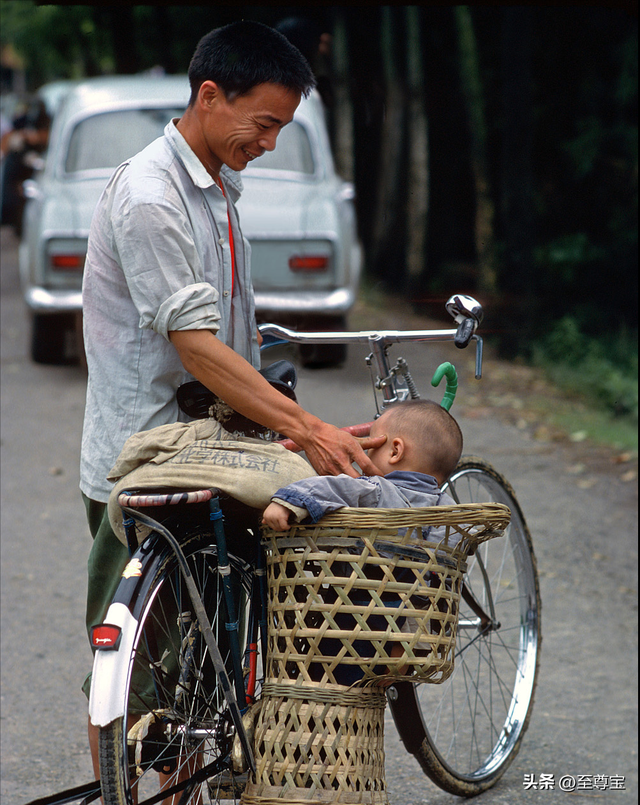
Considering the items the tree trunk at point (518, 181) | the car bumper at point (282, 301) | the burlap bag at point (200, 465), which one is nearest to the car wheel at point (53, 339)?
the car bumper at point (282, 301)

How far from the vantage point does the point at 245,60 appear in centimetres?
222

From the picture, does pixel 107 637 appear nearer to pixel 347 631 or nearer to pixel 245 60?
pixel 347 631

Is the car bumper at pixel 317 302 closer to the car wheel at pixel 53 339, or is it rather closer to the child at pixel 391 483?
the car wheel at pixel 53 339

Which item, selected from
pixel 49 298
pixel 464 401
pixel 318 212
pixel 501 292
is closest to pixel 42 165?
pixel 49 298

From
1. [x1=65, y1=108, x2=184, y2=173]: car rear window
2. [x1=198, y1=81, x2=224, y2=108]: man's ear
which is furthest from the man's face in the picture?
[x1=65, y1=108, x2=184, y2=173]: car rear window

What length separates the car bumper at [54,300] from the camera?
699 cm

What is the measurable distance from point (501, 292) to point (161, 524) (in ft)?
27.5

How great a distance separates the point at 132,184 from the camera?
85.7 inches

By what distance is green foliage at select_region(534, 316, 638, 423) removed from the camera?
8.48 metres

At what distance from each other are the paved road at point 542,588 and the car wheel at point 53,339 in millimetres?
121

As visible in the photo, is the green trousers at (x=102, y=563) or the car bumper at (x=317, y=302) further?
the car bumper at (x=317, y=302)

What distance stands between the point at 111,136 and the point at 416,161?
5.78 meters

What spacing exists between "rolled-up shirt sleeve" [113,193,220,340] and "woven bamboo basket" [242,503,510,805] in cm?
48

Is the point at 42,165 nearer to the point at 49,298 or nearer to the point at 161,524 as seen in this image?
the point at 49,298
